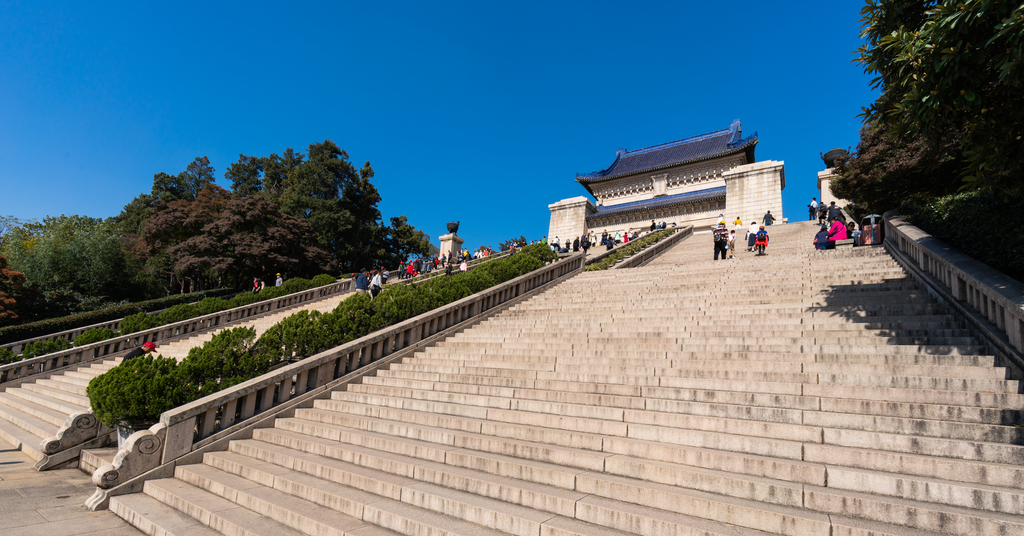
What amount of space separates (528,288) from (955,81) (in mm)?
9799

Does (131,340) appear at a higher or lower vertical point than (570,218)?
lower

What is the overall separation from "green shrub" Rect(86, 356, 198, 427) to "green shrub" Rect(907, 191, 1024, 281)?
34.4ft

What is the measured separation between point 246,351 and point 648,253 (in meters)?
15.5

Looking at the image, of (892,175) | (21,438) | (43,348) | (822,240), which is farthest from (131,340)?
(892,175)

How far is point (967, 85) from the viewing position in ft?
14.7

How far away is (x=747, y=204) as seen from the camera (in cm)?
3148

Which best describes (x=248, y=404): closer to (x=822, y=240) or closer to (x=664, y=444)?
(x=664, y=444)

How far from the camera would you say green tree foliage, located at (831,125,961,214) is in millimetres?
11711

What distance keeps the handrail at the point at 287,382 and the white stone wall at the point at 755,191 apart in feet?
91.2

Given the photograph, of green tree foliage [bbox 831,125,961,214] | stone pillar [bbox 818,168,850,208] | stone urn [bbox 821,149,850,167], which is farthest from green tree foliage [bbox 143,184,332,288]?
stone urn [bbox 821,149,850,167]

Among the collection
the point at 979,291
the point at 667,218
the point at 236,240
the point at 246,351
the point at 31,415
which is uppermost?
the point at 667,218

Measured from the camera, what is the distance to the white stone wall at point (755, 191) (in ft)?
100

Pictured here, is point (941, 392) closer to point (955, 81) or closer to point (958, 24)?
point (955, 81)

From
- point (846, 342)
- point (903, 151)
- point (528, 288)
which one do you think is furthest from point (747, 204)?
point (846, 342)
